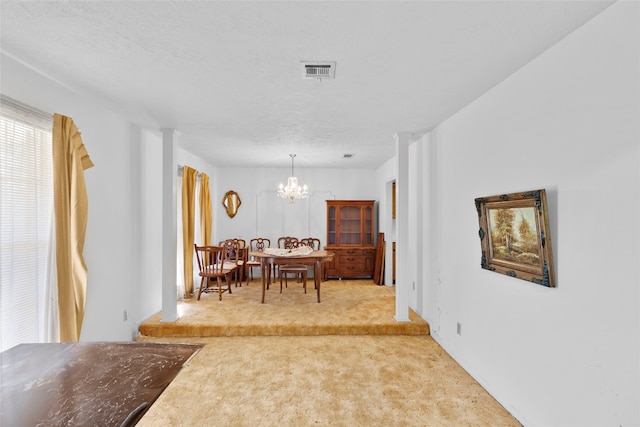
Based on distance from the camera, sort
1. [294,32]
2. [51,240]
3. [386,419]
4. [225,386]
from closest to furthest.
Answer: [294,32]
[386,419]
[51,240]
[225,386]

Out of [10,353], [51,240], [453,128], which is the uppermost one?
[453,128]

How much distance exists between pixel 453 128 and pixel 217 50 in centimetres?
236

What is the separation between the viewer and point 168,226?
11.6 ft

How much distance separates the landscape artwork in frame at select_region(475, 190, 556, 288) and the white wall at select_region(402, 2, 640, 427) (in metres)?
0.07

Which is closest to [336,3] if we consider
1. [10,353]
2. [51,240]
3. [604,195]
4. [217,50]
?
[217,50]

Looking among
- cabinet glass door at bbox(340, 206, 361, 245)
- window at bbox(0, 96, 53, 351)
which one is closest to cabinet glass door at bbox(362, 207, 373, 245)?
cabinet glass door at bbox(340, 206, 361, 245)

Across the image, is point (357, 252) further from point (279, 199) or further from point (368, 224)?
point (279, 199)

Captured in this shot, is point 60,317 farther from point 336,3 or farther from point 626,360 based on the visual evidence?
point 626,360

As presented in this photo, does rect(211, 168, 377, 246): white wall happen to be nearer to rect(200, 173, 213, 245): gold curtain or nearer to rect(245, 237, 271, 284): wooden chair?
rect(245, 237, 271, 284): wooden chair

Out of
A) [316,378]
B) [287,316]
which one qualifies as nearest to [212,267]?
[287,316]

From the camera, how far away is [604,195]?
58.6 inches

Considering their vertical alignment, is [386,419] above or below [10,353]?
below

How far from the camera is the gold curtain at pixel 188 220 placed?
4.50 meters

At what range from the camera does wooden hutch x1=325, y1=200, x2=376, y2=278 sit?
603 cm
